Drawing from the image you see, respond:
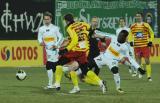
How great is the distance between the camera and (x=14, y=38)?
29.3 meters

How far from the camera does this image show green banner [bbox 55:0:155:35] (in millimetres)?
30297

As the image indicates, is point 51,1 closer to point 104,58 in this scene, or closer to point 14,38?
point 14,38

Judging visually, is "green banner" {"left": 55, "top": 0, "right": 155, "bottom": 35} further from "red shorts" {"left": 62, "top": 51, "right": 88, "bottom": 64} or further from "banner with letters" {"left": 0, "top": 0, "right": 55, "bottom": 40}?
"red shorts" {"left": 62, "top": 51, "right": 88, "bottom": 64}

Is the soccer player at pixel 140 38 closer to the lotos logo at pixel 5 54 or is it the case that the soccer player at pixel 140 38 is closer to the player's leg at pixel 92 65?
the player's leg at pixel 92 65

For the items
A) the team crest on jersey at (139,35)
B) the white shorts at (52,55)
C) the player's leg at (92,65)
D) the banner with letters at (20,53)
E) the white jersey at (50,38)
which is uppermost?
the white jersey at (50,38)

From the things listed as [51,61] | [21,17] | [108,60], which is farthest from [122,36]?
[21,17]

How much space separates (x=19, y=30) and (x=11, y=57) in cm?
164

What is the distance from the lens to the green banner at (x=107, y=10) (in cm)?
3030

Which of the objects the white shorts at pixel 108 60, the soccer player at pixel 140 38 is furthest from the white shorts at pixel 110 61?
the soccer player at pixel 140 38

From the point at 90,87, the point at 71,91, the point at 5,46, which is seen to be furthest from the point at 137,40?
the point at 5,46

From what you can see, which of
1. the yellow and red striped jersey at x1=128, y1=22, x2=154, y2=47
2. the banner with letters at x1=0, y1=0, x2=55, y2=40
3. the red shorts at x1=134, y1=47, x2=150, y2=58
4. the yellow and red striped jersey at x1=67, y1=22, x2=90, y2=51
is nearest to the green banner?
the banner with letters at x1=0, y1=0, x2=55, y2=40

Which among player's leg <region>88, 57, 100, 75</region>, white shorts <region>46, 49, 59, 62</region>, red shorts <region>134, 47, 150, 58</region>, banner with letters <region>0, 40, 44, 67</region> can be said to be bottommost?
banner with letters <region>0, 40, 44, 67</region>

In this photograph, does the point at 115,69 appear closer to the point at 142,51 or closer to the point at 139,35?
the point at 142,51

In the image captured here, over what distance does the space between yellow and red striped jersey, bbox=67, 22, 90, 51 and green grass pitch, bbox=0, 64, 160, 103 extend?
1171 millimetres
